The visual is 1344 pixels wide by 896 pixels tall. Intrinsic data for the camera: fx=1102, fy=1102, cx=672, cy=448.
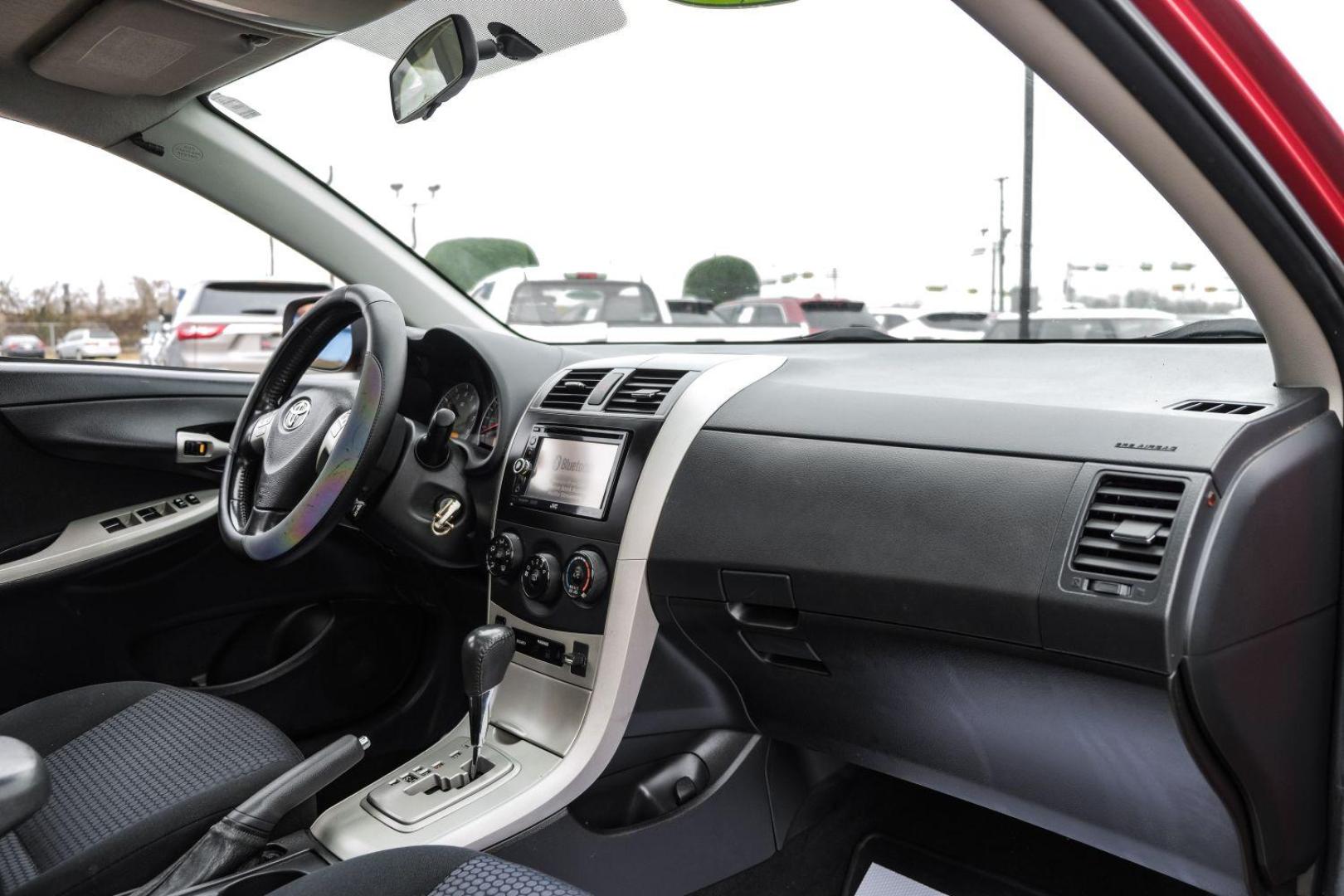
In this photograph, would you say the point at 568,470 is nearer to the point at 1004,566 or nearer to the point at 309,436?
the point at 309,436

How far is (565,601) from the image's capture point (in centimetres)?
188

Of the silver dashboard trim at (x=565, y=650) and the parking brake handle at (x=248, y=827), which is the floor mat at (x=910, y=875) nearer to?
the silver dashboard trim at (x=565, y=650)

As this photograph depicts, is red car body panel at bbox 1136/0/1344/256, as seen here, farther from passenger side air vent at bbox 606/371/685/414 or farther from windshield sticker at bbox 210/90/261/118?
windshield sticker at bbox 210/90/261/118

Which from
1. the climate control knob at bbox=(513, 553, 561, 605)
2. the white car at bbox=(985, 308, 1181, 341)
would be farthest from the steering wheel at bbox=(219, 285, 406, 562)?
the white car at bbox=(985, 308, 1181, 341)

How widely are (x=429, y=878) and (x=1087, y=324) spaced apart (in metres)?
1.42

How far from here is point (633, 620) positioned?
1.81 m

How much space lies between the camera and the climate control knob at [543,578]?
6.18ft

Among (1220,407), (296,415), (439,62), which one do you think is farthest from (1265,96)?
(296,415)

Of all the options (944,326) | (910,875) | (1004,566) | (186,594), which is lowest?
(910,875)

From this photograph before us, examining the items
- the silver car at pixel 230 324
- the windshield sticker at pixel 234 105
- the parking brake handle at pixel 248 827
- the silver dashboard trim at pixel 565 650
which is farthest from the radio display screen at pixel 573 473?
the silver car at pixel 230 324

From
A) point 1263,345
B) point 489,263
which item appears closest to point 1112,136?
point 1263,345

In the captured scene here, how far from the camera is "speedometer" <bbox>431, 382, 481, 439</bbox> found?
208 centimetres

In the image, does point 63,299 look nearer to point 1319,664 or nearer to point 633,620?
point 633,620

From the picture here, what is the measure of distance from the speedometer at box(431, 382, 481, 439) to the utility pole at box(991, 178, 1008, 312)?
1.01 metres
